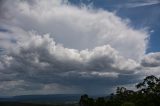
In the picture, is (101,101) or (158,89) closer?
(158,89)

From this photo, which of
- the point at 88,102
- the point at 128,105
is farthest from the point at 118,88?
the point at 128,105

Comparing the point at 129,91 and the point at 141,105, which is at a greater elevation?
the point at 129,91

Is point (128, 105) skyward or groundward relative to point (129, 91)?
groundward

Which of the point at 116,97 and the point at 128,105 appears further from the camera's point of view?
the point at 116,97

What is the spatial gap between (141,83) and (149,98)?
984 centimetres

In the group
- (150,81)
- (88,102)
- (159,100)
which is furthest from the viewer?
(88,102)

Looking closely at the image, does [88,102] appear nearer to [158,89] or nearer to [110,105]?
[110,105]

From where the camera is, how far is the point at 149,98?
118125 mm

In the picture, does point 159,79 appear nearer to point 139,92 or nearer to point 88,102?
point 139,92

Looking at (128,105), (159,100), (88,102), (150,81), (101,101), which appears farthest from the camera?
(88,102)

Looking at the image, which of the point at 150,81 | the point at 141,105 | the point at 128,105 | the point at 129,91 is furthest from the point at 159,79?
the point at 129,91

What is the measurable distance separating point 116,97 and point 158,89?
35.0 m

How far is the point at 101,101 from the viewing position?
425 ft

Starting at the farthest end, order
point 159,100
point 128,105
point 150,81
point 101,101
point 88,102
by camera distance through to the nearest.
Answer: point 88,102
point 101,101
point 150,81
point 159,100
point 128,105
